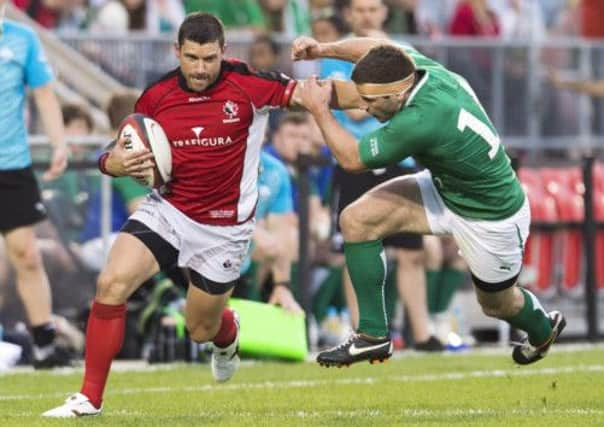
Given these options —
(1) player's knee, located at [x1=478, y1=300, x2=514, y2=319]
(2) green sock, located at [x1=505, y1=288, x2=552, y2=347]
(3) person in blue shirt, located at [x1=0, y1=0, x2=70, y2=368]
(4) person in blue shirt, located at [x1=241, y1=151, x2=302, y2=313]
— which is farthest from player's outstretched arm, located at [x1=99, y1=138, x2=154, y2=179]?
(4) person in blue shirt, located at [x1=241, y1=151, x2=302, y2=313]

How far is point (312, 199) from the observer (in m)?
15.7

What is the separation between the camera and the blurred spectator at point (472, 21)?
19.5m

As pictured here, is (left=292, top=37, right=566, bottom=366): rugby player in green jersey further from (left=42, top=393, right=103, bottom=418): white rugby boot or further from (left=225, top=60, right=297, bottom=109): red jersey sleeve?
(left=42, top=393, right=103, bottom=418): white rugby boot

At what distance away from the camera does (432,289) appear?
15656mm

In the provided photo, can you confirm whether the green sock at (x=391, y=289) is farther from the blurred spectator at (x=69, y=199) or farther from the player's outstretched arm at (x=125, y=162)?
the player's outstretched arm at (x=125, y=162)

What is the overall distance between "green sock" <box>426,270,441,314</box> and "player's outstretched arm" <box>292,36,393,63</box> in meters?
4.93

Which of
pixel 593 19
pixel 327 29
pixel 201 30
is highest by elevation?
pixel 201 30

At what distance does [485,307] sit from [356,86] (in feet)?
5.44

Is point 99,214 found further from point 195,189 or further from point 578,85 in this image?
point 578,85

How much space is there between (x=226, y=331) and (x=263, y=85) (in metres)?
1.68

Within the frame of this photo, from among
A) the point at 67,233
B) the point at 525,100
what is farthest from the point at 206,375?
the point at 525,100

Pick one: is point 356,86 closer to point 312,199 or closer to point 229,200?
point 229,200

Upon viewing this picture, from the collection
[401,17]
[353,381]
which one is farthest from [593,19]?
[353,381]

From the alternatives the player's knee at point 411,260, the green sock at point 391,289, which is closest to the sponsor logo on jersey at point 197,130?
the player's knee at point 411,260
